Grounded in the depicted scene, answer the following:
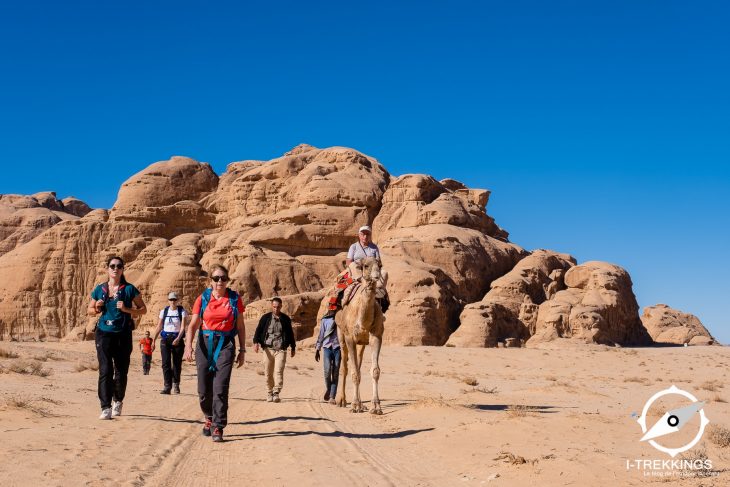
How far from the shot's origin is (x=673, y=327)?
60.2 metres

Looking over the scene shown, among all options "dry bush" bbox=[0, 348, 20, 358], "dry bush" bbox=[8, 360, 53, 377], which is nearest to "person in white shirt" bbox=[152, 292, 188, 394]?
"dry bush" bbox=[8, 360, 53, 377]

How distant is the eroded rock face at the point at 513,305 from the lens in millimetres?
40562

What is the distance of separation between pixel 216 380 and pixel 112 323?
6.61 ft

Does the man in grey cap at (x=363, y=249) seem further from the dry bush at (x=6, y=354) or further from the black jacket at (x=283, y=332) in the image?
the dry bush at (x=6, y=354)

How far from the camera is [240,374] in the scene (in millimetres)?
24531

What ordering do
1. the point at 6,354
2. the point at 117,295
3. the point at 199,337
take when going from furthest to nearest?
the point at 6,354 → the point at 117,295 → the point at 199,337

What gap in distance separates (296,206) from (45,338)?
81.3ft

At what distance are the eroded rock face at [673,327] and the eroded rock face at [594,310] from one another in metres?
7.84

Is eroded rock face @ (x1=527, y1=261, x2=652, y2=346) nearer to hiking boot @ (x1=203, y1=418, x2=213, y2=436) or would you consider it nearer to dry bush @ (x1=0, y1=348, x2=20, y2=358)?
dry bush @ (x1=0, y1=348, x2=20, y2=358)

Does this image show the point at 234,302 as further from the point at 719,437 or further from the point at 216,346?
the point at 719,437

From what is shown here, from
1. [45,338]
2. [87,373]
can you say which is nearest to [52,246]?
[45,338]

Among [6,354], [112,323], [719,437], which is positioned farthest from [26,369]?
[719,437]

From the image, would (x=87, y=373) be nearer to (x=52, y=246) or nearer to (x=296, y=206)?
(x=296, y=206)

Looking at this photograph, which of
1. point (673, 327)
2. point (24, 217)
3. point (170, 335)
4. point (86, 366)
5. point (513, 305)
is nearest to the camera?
point (170, 335)
